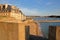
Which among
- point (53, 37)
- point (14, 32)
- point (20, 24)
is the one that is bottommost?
point (53, 37)

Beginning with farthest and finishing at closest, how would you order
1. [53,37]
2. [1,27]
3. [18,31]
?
[53,37], [1,27], [18,31]

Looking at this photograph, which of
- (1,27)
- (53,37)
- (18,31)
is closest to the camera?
(18,31)

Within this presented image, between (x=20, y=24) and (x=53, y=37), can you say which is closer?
(x=20, y=24)

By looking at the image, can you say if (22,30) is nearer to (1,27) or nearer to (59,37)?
(1,27)

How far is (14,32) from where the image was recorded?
12.4 ft

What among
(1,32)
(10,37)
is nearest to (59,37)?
(10,37)

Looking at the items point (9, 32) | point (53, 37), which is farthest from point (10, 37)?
point (53, 37)

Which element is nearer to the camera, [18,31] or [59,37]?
[18,31]

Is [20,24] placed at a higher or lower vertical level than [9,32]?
higher

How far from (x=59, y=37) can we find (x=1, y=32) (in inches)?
74.0

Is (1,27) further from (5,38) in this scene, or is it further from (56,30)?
(56,30)

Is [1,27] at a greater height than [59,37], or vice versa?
[1,27]

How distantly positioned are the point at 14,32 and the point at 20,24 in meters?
0.30

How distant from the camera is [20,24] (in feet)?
A: 12.6
